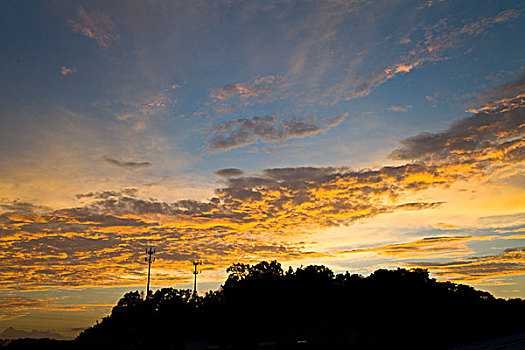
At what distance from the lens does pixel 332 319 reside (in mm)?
56906

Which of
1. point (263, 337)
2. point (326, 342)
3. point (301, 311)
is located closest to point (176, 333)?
point (263, 337)

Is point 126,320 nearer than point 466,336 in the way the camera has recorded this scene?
No

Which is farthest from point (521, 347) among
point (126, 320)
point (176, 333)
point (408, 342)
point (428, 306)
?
point (126, 320)

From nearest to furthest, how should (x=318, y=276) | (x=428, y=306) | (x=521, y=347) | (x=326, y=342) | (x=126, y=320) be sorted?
(x=521, y=347)
(x=326, y=342)
(x=428, y=306)
(x=318, y=276)
(x=126, y=320)

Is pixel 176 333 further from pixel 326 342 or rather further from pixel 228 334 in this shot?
pixel 326 342

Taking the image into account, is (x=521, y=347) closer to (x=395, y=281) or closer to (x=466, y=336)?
(x=466, y=336)

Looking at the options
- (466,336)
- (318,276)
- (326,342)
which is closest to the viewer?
(326,342)

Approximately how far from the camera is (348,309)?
59.5 meters

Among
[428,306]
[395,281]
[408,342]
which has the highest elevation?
[395,281]

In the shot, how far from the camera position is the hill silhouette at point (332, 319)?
51.8m

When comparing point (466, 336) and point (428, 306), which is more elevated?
point (428, 306)

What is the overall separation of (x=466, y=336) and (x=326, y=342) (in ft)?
62.3

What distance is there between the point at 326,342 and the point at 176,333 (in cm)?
2430

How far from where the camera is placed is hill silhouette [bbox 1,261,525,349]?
5181 cm
